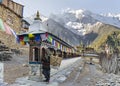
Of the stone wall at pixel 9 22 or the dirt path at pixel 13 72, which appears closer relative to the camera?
the dirt path at pixel 13 72

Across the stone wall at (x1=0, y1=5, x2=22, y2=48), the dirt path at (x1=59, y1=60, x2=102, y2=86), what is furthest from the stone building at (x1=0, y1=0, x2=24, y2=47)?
the dirt path at (x1=59, y1=60, x2=102, y2=86)

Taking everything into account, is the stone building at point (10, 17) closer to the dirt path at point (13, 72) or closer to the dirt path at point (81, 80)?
the dirt path at point (13, 72)

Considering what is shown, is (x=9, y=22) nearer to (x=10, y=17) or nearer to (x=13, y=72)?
(x=10, y=17)

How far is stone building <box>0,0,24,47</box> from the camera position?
49125mm

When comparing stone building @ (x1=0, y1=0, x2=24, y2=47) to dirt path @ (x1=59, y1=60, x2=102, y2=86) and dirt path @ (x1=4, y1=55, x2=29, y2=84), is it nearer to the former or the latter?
dirt path @ (x1=4, y1=55, x2=29, y2=84)

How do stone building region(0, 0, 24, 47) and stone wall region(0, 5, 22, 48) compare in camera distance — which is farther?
stone building region(0, 0, 24, 47)

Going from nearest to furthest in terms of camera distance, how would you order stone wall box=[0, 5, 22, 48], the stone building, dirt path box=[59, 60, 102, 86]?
dirt path box=[59, 60, 102, 86]
stone wall box=[0, 5, 22, 48]
the stone building

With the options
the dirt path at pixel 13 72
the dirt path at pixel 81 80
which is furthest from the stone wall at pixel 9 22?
the dirt path at pixel 81 80

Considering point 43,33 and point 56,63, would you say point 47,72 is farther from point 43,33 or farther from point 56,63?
point 56,63

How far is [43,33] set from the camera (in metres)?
14.7

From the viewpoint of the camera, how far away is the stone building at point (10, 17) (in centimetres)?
4912

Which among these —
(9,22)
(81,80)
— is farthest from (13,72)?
(9,22)

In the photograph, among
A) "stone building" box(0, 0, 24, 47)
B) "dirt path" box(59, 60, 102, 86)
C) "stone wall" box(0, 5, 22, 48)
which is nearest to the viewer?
"dirt path" box(59, 60, 102, 86)

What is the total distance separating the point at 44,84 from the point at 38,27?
3.43m
